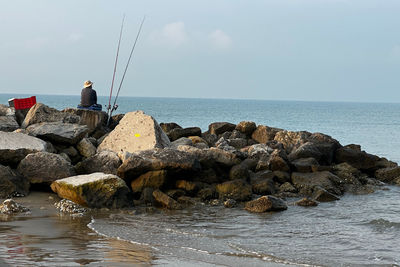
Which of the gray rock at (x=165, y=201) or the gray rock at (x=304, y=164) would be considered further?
the gray rock at (x=304, y=164)

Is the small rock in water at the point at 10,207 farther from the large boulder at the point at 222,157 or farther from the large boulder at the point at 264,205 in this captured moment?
the large boulder at the point at 222,157

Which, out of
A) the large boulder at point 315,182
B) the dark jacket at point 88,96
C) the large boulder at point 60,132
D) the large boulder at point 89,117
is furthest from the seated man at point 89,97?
the large boulder at point 315,182

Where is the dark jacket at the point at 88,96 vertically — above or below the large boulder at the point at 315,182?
above

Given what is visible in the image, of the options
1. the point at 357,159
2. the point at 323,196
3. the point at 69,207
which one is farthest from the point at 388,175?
the point at 69,207

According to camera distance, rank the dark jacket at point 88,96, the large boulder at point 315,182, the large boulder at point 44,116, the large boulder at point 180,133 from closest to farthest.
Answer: the large boulder at point 315,182 < the large boulder at point 44,116 < the dark jacket at point 88,96 < the large boulder at point 180,133

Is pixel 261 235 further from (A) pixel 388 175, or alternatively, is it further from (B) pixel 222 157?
(A) pixel 388 175

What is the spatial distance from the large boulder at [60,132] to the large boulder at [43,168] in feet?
5.18

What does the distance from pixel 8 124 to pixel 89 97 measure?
2.59 metres

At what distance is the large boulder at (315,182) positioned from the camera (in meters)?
13.5

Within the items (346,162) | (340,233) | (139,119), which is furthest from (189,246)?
(346,162)

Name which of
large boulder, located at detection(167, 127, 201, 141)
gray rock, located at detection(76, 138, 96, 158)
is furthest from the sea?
large boulder, located at detection(167, 127, 201, 141)

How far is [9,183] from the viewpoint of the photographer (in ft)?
36.6

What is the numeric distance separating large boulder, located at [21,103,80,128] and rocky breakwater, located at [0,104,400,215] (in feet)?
0.08

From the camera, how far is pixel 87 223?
9531 millimetres
